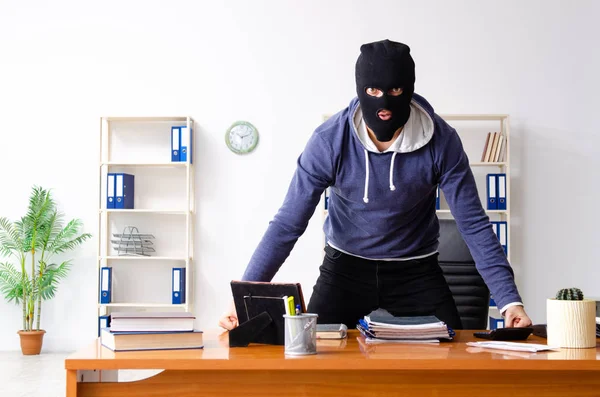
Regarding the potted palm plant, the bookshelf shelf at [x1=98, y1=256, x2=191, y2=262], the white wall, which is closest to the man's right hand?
the bookshelf shelf at [x1=98, y1=256, x2=191, y2=262]

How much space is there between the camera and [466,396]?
1.57m

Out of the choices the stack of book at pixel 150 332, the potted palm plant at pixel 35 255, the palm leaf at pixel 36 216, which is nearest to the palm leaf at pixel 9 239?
the potted palm plant at pixel 35 255

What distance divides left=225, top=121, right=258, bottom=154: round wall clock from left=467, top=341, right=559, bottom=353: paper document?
3983mm

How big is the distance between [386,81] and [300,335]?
87 centimetres

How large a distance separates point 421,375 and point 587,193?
4434 millimetres

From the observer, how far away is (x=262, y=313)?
1.80m

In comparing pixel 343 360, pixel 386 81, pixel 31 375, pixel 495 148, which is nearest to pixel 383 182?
pixel 386 81

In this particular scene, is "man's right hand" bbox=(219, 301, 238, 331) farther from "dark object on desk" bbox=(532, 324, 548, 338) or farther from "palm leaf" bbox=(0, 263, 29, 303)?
"palm leaf" bbox=(0, 263, 29, 303)

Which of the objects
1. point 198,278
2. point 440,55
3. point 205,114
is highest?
point 440,55

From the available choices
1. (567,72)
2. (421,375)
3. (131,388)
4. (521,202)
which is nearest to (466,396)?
(421,375)

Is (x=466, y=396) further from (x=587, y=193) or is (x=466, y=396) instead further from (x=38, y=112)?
(x=38, y=112)

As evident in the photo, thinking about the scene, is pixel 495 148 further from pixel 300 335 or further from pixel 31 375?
pixel 300 335

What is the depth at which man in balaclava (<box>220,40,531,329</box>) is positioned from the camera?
220 centimetres

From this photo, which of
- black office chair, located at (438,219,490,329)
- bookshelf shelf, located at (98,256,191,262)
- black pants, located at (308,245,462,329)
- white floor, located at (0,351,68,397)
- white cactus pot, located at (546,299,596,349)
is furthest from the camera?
bookshelf shelf, located at (98,256,191,262)
